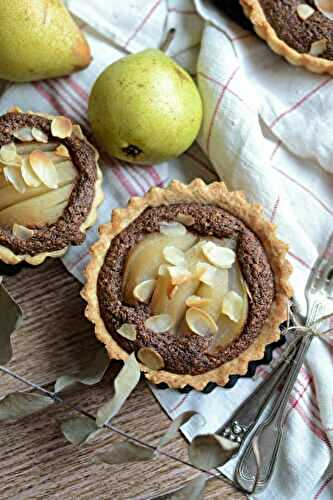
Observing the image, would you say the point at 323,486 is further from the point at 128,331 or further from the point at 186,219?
the point at 186,219

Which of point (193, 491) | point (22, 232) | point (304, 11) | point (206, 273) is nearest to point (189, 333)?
point (206, 273)

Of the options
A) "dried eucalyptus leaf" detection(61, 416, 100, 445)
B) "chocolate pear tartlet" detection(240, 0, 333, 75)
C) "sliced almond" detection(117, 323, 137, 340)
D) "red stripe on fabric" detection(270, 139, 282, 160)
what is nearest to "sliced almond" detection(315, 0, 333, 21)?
"chocolate pear tartlet" detection(240, 0, 333, 75)

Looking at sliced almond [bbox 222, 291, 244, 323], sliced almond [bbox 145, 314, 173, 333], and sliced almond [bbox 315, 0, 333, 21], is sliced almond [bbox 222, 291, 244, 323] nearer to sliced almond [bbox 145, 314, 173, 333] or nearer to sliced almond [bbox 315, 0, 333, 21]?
sliced almond [bbox 145, 314, 173, 333]

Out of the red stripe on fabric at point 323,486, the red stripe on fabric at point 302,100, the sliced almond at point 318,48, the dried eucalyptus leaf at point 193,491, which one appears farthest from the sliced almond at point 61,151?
the red stripe on fabric at point 323,486

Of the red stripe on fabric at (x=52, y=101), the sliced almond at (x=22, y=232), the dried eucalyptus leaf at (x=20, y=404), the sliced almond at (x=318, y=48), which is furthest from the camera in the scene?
the red stripe on fabric at (x=52, y=101)

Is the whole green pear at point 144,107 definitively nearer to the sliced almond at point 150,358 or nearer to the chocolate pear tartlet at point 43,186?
the chocolate pear tartlet at point 43,186
